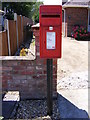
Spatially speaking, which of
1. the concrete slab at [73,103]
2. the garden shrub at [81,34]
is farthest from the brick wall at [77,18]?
the concrete slab at [73,103]

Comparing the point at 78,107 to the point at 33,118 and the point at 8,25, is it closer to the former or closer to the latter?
the point at 33,118

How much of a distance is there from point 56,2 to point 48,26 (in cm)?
44

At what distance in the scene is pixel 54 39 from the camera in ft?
11.2

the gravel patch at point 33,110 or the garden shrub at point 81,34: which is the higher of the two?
the garden shrub at point 81,34

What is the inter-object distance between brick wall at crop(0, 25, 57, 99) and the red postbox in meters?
0.73

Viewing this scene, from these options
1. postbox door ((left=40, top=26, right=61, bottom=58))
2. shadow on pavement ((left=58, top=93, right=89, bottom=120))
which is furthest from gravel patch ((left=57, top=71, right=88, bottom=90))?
postbox door ((left=40, top=26, right=61, bottom=58))

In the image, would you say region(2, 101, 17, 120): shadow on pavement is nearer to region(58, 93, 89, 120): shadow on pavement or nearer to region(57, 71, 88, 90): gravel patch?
region(58, 93, 89, 120): shadow on pavement

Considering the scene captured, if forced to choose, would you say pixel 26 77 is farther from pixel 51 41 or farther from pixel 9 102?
pixel 51 41

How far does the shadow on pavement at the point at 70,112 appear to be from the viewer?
11.9ft

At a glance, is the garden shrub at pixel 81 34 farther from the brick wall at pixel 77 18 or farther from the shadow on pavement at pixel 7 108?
the shadow on pavement at pixel 7 108

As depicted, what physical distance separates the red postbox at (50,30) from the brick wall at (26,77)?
2.40 ft

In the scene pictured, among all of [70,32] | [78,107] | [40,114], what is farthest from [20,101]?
[70,32]

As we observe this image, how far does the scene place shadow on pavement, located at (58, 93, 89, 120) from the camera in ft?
11.9

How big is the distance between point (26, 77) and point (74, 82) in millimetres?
1637
